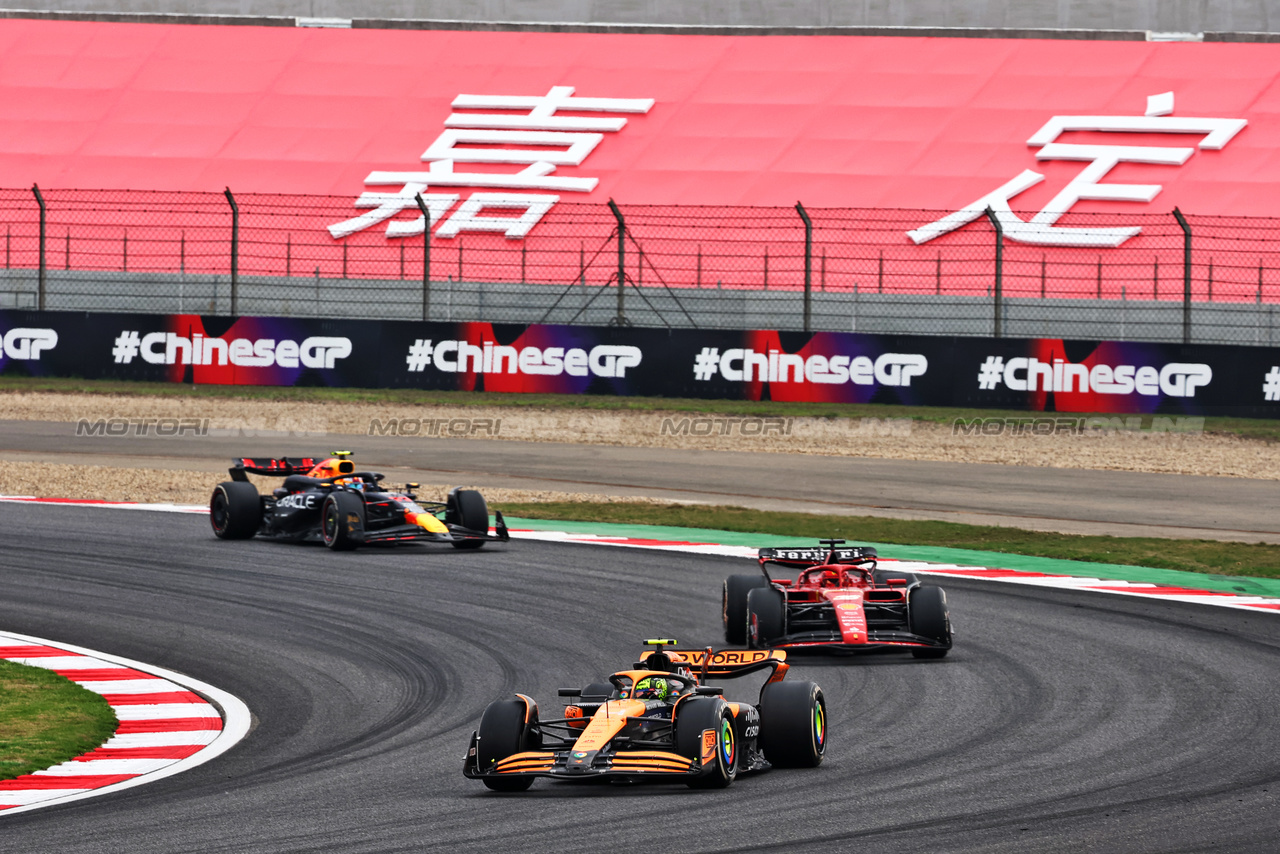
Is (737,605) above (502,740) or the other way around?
above

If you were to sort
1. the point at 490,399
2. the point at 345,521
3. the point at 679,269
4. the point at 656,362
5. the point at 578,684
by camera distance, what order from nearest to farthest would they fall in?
the point at 578,684 → the point at 345,521 → the point at 656,362 → the point at 490,399 → the point at 679,269

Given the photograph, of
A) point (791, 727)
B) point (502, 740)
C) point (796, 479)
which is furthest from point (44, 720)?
point (796, 479)

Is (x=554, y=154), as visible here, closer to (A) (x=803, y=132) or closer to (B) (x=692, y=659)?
(A) (x=803, y=132)

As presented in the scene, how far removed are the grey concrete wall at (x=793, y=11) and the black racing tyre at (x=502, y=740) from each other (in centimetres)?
3360

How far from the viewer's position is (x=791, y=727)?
7.93 m

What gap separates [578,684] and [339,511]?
5.87 m

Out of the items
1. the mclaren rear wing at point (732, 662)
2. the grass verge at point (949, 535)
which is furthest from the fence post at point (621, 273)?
the mclaren rear wing at point (732, 662)

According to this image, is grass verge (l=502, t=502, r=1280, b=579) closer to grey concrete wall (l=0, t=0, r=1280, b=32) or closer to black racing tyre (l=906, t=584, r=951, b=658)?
black racing tyre (l=906, t=584, r=951, b=658)

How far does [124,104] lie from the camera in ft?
125

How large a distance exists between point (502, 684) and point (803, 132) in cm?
2688

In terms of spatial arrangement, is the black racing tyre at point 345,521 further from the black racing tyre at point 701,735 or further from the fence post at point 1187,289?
the fence post at point 1187,289

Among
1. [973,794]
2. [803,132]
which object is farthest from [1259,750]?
[803,132]

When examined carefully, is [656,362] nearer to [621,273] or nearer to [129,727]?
[621,273]

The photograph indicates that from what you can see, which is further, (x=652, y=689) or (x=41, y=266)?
(x=41, y=266)
